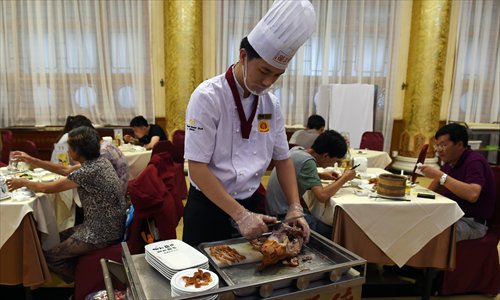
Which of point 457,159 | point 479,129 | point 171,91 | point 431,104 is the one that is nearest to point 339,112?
point 431,104

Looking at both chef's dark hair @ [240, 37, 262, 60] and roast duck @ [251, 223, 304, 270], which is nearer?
roast duck @ [251, 223, 304, 270]

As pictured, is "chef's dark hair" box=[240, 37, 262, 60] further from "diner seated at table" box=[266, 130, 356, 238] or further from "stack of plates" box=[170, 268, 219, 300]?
"diner seated at table" box=[266, 130, 356, 238]

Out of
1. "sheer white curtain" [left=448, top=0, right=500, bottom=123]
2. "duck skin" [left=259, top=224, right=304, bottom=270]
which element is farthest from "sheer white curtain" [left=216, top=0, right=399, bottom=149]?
"duck skin" [left=259, top=224, right=304, bottom=270]

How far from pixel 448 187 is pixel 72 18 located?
5.66 metres

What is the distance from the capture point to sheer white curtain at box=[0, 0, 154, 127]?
5.40 m

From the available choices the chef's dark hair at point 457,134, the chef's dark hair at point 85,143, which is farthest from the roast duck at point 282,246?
the chef's dark hair at point 457,134

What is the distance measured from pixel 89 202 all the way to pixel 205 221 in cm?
98

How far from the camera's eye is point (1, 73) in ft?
17.9

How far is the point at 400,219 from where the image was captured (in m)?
2.12

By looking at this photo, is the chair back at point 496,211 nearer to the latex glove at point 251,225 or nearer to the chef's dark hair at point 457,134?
the chef's dark hair at point 457,134

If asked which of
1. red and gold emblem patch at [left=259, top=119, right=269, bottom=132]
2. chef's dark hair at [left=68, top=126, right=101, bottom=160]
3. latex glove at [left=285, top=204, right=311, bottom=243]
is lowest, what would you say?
latex glove at [left=285, top=204, right=311, bottom=243]

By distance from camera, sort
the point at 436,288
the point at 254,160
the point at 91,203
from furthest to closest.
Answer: the point at 436,288, the point at 91,203, the point at 254,160

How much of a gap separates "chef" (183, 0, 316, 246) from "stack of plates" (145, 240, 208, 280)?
0.61 feet

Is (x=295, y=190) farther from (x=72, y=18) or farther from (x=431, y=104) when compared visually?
(x=72, y=18)
